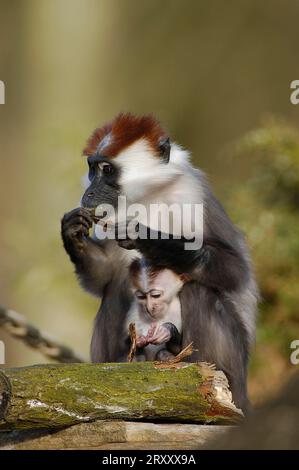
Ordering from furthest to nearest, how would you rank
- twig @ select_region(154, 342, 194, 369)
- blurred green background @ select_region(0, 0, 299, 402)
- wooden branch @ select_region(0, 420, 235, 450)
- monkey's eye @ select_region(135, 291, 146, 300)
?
blurred green background @ select_region(0, 0, 299, 402), monkey's eye @ select_region(135, 291, 146, 300), twig @ select_region(154, 342, 194, 369), wooden branch @ select_region(0, 420, 235, 450)

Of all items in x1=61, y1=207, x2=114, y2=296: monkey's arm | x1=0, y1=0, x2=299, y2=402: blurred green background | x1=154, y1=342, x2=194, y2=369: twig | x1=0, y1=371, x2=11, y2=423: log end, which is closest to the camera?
x1=0, y1=371, x2=11, y2=423: log end

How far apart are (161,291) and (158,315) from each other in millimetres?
174

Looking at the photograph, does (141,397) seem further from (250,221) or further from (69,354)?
(250,221)

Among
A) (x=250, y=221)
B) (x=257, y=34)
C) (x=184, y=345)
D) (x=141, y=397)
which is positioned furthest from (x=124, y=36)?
(x=141, y=397)

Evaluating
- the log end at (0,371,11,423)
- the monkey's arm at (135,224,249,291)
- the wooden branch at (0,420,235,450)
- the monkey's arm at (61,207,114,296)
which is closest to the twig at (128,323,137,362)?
the monkey's arm at (135,224,249,291)

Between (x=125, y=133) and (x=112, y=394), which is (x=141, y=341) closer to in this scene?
(x=112, y=394)

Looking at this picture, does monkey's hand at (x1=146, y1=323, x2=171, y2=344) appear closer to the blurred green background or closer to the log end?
the log end

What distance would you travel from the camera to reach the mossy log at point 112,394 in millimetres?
5230

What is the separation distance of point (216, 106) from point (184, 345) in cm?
915

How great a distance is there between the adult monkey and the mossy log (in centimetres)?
75

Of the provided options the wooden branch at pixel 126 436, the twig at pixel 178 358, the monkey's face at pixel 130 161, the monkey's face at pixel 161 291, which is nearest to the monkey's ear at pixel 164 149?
the monkey's face at pixel 130 161

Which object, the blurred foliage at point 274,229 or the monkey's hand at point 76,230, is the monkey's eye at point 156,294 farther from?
the blurred foliage at point 274,229

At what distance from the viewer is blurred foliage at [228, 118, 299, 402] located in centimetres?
1050

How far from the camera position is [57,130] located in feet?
40.2
